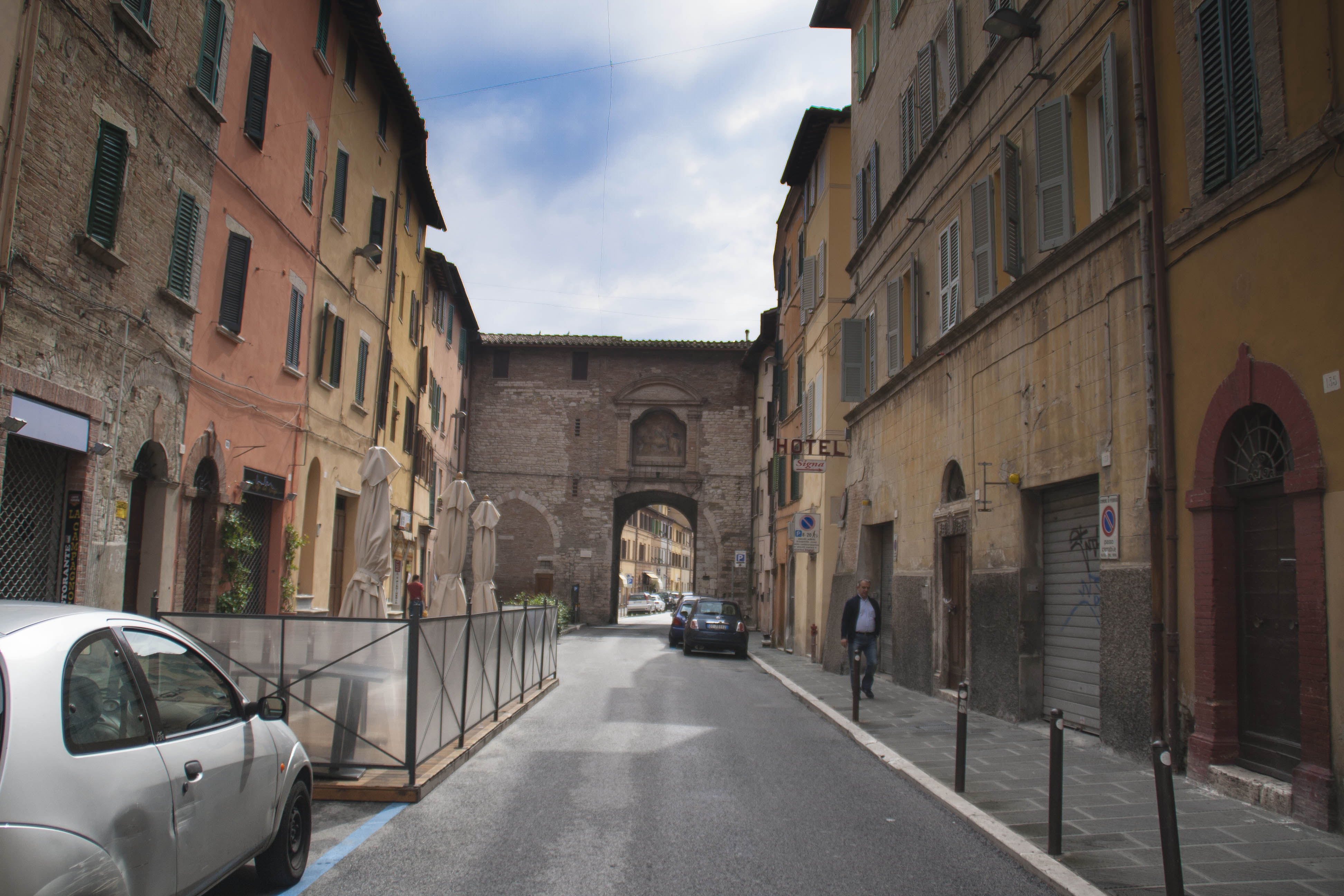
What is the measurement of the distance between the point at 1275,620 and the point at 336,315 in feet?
53.1

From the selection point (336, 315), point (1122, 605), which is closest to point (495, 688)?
point (1122, 605)

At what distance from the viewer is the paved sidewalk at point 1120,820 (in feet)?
17.3

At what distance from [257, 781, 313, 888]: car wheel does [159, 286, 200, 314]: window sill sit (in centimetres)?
828

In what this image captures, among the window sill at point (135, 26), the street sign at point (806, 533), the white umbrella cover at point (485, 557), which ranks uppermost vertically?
the window sill at point (135, 26)

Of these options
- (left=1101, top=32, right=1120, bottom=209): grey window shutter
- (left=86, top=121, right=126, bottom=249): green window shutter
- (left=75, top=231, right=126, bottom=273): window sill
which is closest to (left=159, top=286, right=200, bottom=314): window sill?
(left=75, top=231, right=126, bottom=273): window sill

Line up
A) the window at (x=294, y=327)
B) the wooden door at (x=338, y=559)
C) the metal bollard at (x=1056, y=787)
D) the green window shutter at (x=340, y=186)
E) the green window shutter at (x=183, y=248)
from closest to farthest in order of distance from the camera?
the metal bollard at (x=1056, y=787) → the green window shutter at (x=183, y=248) → the window at (x=294, y=327) → the green window shutter at (x=340, y=186) → the wooden door at (x=338, y=559)

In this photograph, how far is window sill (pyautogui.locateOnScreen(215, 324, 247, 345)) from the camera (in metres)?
13.4

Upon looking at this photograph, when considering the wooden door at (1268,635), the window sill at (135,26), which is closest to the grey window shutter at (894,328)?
the wooden door at (1268,635)

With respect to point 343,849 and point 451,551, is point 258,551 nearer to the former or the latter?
point 451,551

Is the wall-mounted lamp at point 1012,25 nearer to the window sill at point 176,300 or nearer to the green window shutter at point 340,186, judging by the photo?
the window sill at point 176,300

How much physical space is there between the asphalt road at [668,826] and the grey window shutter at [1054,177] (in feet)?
18.7

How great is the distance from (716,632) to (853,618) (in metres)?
→ 10.5

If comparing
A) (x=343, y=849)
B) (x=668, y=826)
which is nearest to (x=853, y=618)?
(x=668, y=826)

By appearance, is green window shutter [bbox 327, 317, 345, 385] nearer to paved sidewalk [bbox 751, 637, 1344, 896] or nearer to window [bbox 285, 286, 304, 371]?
window [bbox 285, 286, 304, 371]
